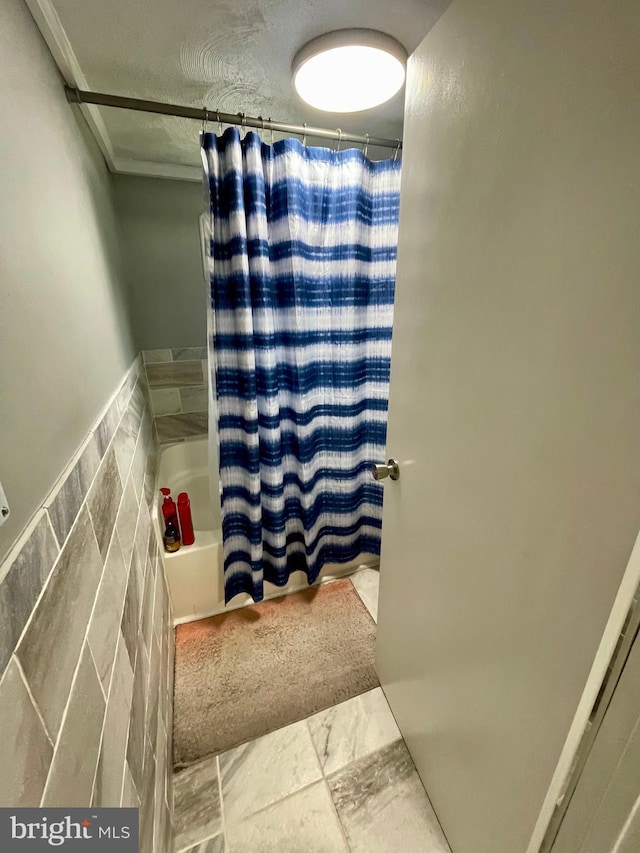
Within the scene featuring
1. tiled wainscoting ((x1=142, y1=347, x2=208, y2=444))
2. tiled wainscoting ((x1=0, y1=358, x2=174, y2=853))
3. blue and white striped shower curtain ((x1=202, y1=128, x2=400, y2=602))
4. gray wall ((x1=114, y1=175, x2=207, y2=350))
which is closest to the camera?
tiled wainscoting ((x1=0, y1=358, x2=174, y2=853))

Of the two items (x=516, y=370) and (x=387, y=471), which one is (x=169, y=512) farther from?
(x=516, y=370)

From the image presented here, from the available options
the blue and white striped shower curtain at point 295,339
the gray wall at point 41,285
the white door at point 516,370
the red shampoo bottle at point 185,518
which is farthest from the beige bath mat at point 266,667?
the gray wall at point 41,285

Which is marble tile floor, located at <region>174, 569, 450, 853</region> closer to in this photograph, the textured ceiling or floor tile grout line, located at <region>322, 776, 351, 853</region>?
floor tile grout line, located at <region>322, 776, 351, 853</region>

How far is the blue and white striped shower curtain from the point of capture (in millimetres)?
1149

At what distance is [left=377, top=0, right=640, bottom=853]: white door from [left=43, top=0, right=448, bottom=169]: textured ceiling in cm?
33

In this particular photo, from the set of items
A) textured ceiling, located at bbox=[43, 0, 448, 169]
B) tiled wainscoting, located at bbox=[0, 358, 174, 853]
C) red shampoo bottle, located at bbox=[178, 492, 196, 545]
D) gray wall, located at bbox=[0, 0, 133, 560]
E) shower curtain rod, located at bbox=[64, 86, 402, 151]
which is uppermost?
textured ceiling, located at bbox=[43, 0, 448, 169]

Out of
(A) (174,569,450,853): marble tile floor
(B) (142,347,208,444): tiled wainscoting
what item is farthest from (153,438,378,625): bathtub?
(B) (142,347,208,444): tiled wainscoting

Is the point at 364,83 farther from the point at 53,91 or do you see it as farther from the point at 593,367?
the point at 593,367

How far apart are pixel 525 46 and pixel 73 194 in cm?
104

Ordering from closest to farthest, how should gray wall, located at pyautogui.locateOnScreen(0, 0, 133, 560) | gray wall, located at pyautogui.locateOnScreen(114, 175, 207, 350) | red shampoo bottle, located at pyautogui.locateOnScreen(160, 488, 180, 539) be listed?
gray wall, located at pyautogui.locateOnScreen(0, 0, 133, 560) < red shampoo bottle, located at pyautogui.locateOnScreen(160, 488, 180, 539) < gray wall, located at pyautogui.locateOnScreen(114, 175, 207, 350)

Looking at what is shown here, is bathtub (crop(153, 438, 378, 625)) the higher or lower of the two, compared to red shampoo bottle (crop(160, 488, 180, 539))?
lower

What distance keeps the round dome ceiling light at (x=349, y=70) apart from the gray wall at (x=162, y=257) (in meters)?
0.95

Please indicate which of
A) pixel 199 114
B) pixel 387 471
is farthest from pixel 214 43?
pixel 387 471

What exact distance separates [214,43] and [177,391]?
5.04ft
